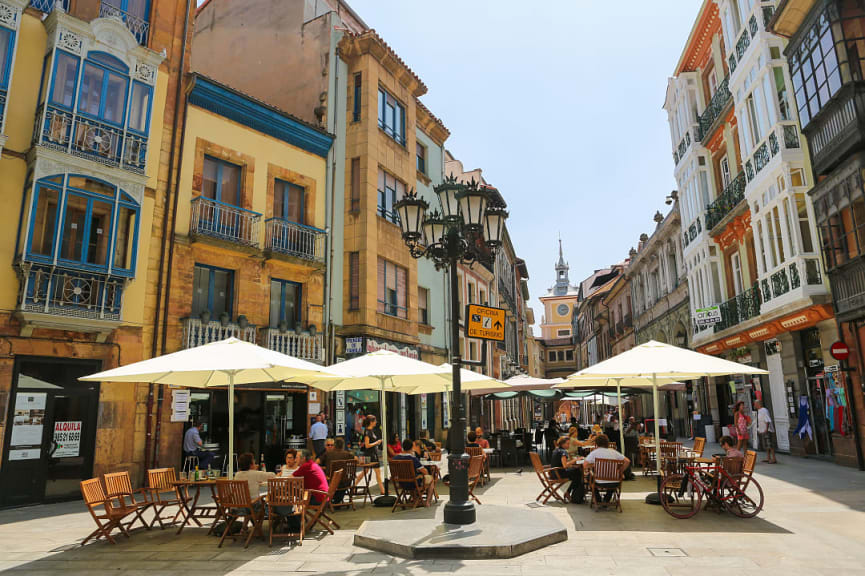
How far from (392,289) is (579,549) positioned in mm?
14913

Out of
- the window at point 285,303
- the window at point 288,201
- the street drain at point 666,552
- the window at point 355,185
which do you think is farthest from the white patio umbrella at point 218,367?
the window at point 355,185

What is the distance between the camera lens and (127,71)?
530 inches

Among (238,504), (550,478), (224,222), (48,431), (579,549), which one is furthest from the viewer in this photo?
(224,222)

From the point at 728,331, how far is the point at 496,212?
1506 cm

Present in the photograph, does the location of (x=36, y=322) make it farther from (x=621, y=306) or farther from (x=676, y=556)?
(x=621, y=306)

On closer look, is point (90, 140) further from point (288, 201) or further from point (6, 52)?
point (288, 201)

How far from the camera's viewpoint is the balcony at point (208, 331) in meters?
13.8

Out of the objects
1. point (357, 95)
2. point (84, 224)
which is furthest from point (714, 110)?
point (84, 224)

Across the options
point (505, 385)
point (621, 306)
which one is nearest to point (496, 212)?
point (505, 385)

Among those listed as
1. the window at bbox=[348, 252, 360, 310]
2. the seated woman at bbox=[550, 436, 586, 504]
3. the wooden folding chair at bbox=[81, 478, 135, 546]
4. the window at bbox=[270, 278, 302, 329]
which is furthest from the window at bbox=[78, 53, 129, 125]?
the seated woman at bbox=[550, 436, 586, 504]

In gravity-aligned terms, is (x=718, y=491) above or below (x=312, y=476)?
below

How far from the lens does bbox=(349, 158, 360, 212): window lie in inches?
771

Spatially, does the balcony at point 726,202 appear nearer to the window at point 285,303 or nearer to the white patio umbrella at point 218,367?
the window at point 285,303

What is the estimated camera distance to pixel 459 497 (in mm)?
7594
